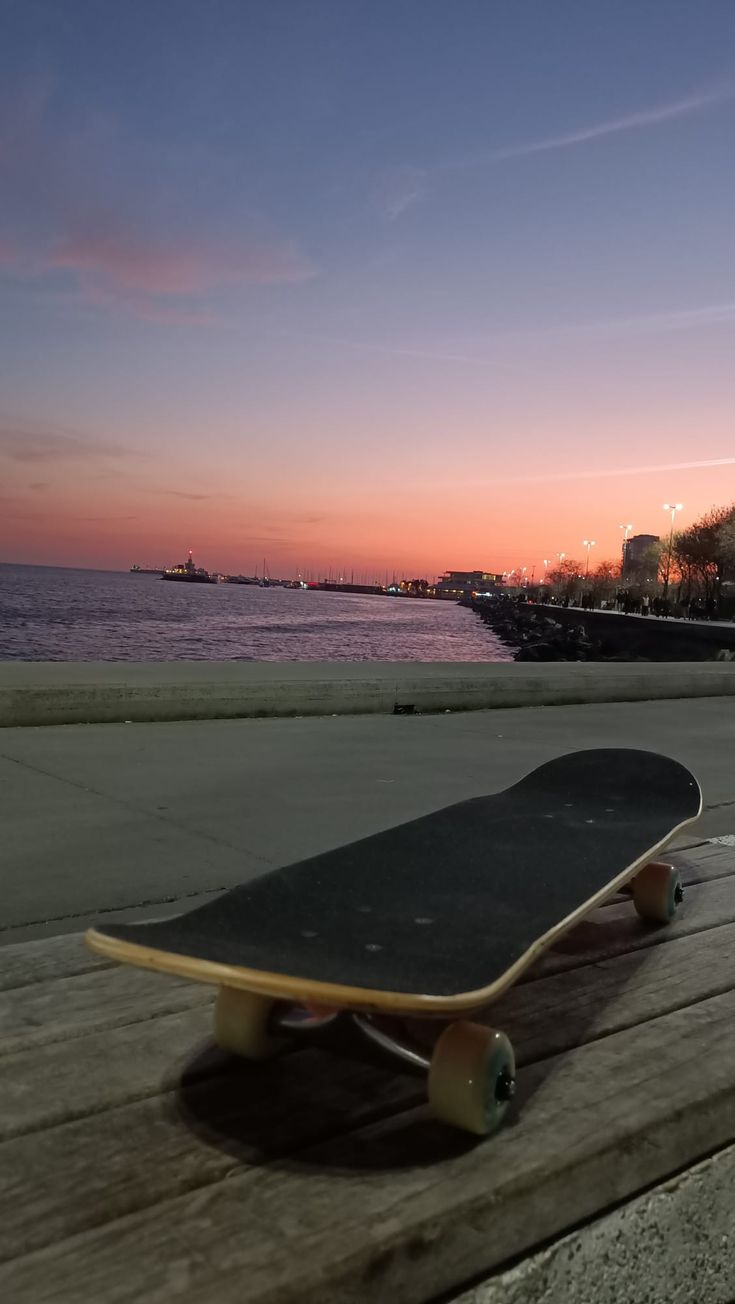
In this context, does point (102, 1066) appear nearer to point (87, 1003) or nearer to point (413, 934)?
point (87, 1003)

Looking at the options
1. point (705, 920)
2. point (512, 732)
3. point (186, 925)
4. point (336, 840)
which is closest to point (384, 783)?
point (336, 840)

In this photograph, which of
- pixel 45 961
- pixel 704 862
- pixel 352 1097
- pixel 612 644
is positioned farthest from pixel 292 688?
pixel 612 644

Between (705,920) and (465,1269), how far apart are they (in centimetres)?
161

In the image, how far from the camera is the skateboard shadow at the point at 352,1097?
1517 mm

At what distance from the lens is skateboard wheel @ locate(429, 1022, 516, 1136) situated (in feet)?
5.09

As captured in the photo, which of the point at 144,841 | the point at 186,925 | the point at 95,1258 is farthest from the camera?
the point at 144,841

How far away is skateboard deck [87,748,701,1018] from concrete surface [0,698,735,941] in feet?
5.62

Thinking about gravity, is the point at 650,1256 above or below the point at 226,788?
above

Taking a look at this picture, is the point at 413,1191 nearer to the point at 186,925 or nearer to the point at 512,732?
the point at 186,925

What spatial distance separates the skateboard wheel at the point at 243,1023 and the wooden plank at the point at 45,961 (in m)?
0.57

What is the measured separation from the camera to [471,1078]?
1551 millimetres

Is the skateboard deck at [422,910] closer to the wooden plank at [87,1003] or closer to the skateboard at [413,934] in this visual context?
the skateboard at [413,934]

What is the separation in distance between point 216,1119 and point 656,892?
149 centimetres

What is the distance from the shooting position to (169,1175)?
4.71ft
